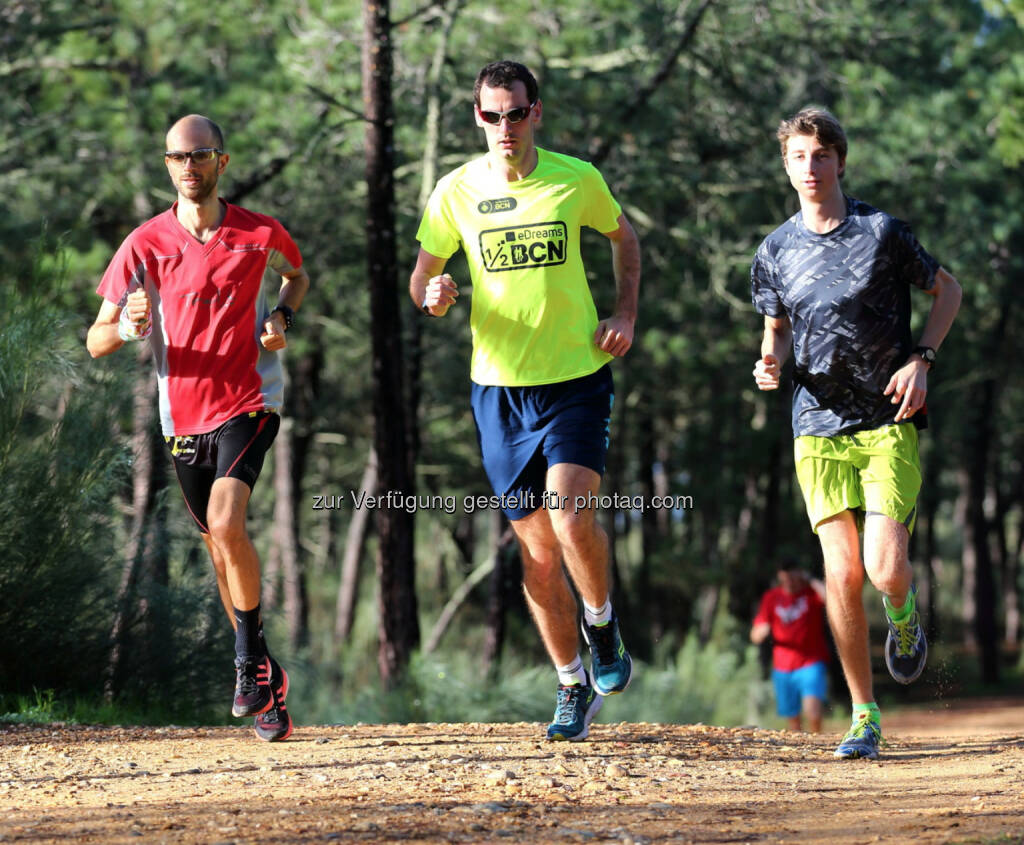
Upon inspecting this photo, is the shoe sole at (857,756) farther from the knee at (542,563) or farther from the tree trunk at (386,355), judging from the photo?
the tree trunk at (386,355)

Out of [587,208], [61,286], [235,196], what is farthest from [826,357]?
[235,196]

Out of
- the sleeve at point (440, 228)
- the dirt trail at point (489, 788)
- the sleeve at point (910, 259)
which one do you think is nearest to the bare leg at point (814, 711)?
the dirt trail at point (489, 788)

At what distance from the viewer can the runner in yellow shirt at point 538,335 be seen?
5.85 meters

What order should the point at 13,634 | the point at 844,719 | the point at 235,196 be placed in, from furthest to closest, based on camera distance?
the point at 844,719 → the point at 235,196 → the point at 13,634

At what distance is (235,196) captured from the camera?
548 inches

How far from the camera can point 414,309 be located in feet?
55.6

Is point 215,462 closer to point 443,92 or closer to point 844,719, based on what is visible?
point 443,92

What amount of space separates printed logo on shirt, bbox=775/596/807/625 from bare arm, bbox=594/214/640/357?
22.7 ft

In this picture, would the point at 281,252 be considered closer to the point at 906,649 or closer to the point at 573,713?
the point at 573,713

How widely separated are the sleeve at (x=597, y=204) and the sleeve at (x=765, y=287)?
2.20 ft

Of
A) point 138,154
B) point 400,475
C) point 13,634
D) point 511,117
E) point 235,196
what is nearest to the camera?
point 511,117

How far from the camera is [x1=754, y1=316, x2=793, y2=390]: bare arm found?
5945 mm

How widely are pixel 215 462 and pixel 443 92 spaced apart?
30.8 ft

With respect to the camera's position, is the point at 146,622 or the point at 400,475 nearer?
the point at 146,622
